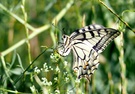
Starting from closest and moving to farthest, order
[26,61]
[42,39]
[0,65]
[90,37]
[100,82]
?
[90,37] → [0,65] → [100,82] → [26,61] → [42,39]

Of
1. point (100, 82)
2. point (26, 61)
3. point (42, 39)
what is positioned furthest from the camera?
point (42, 39)

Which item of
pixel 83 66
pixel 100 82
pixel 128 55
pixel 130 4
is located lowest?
pixel 83 66

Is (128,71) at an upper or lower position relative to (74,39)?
upper

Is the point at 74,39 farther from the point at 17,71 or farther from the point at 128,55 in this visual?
the point at 128,55

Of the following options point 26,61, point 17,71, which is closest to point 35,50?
point 26,61

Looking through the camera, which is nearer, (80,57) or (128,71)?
(80,57)
